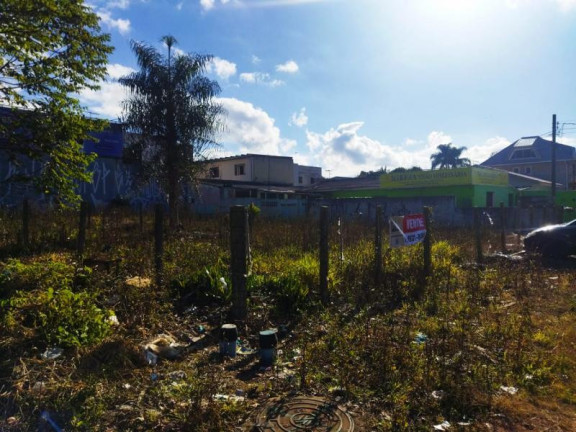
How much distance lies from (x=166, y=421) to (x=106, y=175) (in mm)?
24083

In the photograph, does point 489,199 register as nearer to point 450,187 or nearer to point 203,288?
point 450,187

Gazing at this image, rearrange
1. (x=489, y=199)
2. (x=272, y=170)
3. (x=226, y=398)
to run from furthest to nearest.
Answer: (x=272, y=170)
(x=489, y=199)
(x=226, y=398)

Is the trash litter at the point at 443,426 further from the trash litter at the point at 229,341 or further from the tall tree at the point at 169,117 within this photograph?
the tall tree at the point at 169,117

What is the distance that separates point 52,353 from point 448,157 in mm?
48910

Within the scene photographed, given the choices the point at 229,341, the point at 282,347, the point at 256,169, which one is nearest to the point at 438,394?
the point at 282,347

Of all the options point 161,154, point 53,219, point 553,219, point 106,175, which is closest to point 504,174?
point 553,219

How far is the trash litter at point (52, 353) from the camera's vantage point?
3747 mm

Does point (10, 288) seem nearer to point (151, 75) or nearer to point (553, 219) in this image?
point (151, 75)

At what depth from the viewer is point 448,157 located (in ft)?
157

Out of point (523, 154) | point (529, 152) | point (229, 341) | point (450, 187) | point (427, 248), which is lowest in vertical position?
point (229, 341)

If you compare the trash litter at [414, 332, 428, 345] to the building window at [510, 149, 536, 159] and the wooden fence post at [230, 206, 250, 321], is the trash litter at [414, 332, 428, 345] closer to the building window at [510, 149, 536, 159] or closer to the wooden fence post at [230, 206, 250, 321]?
the wooden fence post at [230, 206, 250, 321]

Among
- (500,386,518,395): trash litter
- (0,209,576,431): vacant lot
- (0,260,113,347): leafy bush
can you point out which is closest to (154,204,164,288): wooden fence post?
(0,209,576,431): vacant lot

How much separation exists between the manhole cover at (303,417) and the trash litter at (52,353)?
192 cm

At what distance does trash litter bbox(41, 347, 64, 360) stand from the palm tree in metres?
48.0
